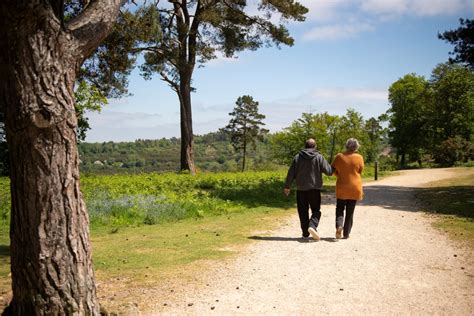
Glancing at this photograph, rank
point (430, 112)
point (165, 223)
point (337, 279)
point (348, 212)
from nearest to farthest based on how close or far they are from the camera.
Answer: point (337, 279) → point (348, 212) → point (165, 223) → point (430, 112)

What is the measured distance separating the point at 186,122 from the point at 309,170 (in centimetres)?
1752

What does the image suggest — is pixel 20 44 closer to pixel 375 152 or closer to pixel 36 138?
pixel 36 138

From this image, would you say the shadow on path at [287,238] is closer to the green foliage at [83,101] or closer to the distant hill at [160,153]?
the green foliage at [83,101]

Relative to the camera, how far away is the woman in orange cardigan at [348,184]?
8.34 metres

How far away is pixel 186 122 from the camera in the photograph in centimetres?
2497

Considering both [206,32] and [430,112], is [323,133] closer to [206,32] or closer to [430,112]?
[430,112]

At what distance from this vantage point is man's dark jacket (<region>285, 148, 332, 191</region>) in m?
8.34

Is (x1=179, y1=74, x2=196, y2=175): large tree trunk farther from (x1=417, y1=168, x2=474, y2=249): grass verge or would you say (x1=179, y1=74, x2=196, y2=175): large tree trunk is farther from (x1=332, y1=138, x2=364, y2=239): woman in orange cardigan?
(x1=332, y1=138, x2=364, y2=239): woman in orange cardigan

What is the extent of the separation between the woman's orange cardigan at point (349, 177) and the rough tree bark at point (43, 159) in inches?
229

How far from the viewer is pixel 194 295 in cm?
532

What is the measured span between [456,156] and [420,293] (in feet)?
140

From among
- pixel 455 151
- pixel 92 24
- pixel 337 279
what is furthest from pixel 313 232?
pixel 455 151

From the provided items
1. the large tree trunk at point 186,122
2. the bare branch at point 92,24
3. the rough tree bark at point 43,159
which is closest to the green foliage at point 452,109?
the large tree trunk at point 186,122

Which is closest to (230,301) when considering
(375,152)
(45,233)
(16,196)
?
(45,233)
